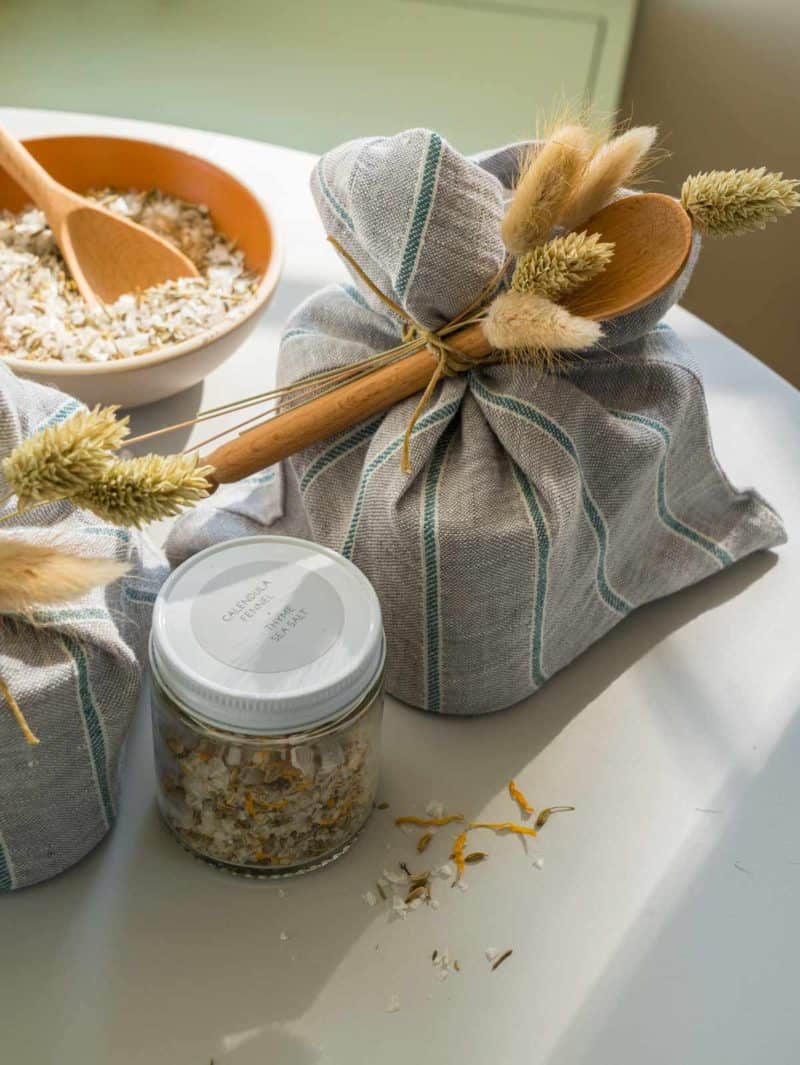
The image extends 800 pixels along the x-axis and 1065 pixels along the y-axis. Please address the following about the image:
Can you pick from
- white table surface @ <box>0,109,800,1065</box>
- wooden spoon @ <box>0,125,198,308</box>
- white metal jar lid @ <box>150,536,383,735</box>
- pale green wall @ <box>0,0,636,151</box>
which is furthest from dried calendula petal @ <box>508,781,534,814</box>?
pale green wall @ <box>0,0,636,151</box>

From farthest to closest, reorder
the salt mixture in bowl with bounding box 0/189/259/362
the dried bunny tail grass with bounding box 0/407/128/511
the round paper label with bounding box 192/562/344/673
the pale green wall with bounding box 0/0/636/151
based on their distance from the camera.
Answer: the pale green wall with bounding box 0/0/636/151 → the salt mixture in bowl with bounding box 0/189/259/362 → the round paper label with bounding box 192/562/344/673 → the dried bunny tail grass with bounding box 0/407/128/511

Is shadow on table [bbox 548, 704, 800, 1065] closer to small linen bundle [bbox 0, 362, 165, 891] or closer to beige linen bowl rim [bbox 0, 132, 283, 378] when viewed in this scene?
small linen bundle [bbox 0, 362, 165, 891]

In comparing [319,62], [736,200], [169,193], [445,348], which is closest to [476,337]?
[445,348]

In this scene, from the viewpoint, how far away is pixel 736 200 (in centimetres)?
59

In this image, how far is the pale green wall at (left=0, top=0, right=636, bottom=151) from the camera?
1340 millimetres

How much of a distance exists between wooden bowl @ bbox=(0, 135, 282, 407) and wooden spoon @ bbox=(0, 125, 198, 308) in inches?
2.0

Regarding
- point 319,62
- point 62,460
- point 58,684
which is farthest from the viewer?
point 319,62

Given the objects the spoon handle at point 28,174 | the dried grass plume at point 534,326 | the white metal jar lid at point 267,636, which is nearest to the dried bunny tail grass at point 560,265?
the dried grass plume at point 534,326

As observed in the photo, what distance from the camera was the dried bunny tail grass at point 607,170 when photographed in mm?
613

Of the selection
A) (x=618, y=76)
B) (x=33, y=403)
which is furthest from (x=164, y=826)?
(x=618, y=76)

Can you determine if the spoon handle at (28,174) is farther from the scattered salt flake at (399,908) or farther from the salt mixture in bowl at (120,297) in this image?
the scattered salt flake at (399,908)

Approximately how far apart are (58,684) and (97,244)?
0.42 m

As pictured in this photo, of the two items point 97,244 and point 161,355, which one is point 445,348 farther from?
point 97,244

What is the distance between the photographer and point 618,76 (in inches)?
54.9
